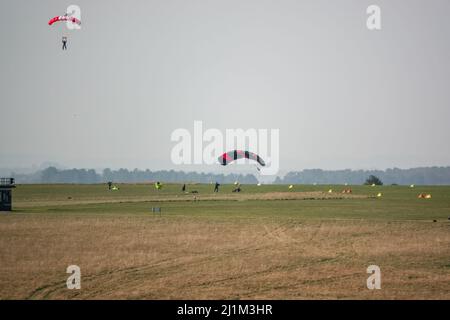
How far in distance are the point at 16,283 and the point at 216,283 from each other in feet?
31.0

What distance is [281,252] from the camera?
35.2m

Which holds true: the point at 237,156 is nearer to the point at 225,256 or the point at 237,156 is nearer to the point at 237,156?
the point at 237,156

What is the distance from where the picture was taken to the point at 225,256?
111 feet

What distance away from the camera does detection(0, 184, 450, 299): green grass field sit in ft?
82.8

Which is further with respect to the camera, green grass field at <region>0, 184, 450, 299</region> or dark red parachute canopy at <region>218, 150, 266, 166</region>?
dark red parachute canopy at <region>218, 150, 266, 166</region>

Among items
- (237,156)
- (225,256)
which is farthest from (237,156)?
(225,256)

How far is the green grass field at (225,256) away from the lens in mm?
25250

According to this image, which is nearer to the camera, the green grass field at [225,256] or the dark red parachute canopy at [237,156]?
the green grass field at [225,256]

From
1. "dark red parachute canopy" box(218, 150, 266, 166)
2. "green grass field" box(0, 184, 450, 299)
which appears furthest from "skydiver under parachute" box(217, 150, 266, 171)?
"green grass field" box(0, 184, 450, 299)

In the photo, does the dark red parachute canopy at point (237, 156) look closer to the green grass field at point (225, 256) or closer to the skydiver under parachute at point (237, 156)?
the skydiver under parachute at point (237, 156)

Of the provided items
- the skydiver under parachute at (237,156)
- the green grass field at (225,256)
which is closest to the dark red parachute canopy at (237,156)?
the skydiver under parachute at (237,156)

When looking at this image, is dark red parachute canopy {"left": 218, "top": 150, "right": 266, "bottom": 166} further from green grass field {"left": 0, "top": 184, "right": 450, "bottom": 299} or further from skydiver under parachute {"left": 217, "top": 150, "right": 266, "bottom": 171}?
green grass field {"left": 0, "top": 184, "right": 450, "bottom": 299}
